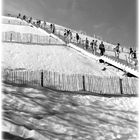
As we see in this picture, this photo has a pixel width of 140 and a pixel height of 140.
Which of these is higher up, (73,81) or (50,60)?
(50,60)

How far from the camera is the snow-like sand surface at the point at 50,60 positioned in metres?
27.7

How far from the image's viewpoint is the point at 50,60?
3059 centimetres

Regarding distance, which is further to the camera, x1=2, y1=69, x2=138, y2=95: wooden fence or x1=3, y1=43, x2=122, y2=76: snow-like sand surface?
x1=3, y1=43, x2=122, y2=76: snow-like sand surface

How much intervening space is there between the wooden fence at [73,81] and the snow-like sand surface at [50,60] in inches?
268

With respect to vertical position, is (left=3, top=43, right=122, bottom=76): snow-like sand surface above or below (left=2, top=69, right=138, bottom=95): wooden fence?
above

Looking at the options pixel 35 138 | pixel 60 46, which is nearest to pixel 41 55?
Result: pixel 60 46

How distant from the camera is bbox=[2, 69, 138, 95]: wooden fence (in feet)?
60.1

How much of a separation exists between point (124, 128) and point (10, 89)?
6.94 meters

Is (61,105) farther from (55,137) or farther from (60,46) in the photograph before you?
(60,46)

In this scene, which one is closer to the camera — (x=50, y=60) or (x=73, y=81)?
(x=73, y=81)

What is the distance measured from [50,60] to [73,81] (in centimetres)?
1149

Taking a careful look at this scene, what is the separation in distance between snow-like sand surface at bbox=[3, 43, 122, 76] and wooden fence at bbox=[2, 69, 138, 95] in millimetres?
6810

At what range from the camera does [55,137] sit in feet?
31.8

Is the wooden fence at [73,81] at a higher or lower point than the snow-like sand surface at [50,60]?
lower
